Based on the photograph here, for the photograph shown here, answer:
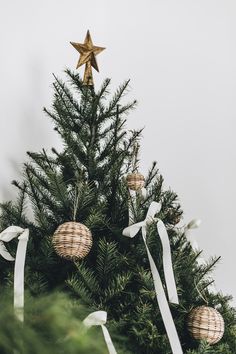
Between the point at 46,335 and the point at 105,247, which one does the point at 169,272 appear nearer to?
the point at 105,247

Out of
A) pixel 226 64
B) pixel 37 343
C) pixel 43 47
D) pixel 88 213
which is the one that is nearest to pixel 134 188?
pixel 88 213

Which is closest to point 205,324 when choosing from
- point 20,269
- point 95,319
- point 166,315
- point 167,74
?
point 166,315

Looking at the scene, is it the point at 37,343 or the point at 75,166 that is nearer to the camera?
the point at 37,343

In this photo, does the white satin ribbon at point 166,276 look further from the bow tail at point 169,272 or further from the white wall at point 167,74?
the white wall at point 167,74

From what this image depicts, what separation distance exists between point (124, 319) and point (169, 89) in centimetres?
86

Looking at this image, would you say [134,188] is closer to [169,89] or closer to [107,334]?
[107,334]

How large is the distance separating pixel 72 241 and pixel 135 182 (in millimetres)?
192

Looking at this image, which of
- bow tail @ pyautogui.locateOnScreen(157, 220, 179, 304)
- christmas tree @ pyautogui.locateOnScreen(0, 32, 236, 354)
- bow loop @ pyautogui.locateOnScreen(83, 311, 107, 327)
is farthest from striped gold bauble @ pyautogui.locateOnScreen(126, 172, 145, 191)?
bow loop @ pyautogui.locateOnScreen(83, 311, 107, 327)

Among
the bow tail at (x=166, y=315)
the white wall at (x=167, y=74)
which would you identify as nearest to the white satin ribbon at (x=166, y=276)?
the bow tail at (x=166, y=315)

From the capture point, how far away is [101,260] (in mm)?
707

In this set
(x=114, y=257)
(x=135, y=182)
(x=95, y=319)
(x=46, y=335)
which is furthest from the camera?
(x=135, y=182)

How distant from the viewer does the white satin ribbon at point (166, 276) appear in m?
0.66

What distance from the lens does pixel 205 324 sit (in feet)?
2.23

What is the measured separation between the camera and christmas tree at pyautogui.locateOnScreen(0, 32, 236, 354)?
68 centimetres
